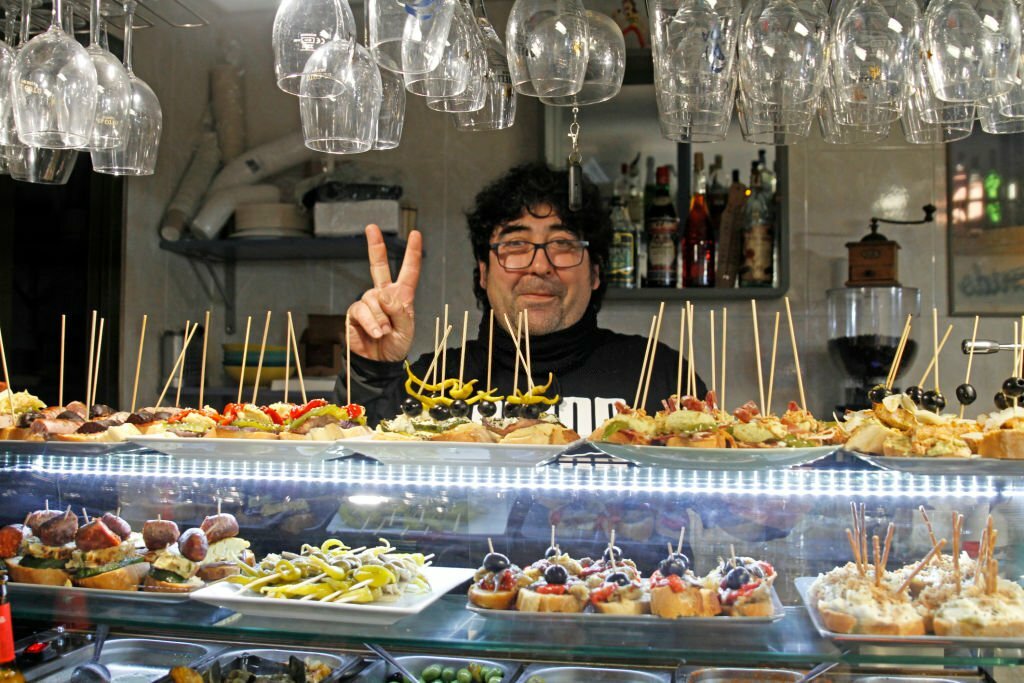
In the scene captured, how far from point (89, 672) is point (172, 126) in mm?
3106

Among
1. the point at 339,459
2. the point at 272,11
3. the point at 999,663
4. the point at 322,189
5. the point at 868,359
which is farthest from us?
the point at 272,11

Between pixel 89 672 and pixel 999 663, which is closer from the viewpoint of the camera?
pixel 999 663

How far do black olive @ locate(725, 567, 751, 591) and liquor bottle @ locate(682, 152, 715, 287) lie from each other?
2.56 meters

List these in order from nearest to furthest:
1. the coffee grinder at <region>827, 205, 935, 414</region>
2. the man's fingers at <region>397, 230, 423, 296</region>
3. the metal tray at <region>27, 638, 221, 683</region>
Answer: the metal tray at <region>27, 638, 221, 683</region>
the man's fingers at <region>397, 230, 423, 296</region>
the coffee grinder at <region>827, 205, 935, 414</region>

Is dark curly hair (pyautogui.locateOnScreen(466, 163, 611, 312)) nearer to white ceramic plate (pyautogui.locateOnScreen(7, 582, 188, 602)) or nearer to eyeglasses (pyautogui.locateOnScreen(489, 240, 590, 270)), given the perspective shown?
eyeglasses (pyautogui.locateOnScreen(489, 240, 590, 270))

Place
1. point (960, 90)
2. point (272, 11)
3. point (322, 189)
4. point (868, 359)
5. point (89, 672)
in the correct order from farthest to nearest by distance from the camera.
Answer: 1. point (272, 11)
2. point (322, 189)
3. point (868, 359)
4. point (89, 672)
5. point (960, 90)

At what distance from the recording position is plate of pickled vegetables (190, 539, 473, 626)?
146cm


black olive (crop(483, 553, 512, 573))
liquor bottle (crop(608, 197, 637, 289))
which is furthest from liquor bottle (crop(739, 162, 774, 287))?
black olive (crop(483, 553, 512, 573))

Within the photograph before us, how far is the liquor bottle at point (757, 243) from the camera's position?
3.90 metres

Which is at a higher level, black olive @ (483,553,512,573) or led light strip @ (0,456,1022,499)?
led light strip @ (0,456,1022,499)

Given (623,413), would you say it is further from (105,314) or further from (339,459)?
(105,314)

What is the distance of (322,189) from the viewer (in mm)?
4168

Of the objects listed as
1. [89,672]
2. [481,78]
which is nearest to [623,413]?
[481,78]

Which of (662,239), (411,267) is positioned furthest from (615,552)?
(662,239)
